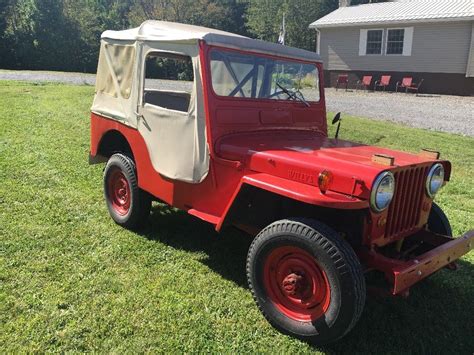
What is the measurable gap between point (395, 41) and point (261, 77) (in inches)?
779

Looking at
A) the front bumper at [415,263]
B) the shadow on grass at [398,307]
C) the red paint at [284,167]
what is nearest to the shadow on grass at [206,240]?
the shadow on grass at [398,307]

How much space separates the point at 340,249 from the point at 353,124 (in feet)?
26.5

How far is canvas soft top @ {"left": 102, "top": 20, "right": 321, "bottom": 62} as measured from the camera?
3.60 m

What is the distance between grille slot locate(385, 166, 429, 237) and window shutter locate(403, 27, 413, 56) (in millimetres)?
19677

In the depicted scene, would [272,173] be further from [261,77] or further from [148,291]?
[148,291]

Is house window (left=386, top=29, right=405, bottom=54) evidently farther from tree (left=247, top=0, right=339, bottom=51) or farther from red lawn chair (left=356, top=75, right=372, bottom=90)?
tree (left=247, top=0, right=339, bottom=51)

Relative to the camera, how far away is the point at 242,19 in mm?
43969

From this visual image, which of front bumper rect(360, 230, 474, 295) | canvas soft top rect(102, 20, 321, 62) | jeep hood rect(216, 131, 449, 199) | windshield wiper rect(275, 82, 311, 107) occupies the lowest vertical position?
front bumper rect(360, 230, 474, 295)

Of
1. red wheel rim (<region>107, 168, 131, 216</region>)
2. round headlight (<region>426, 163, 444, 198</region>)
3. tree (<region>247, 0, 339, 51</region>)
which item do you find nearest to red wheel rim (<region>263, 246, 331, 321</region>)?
round headlight (<region>426, 163, 444, 198</region>)

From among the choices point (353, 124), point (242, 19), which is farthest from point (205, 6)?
point (353, 124)

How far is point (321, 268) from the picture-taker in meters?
2.84

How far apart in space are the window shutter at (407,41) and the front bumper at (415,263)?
19.7m

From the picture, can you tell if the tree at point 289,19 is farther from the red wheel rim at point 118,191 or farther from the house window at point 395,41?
the red wheel rim at point 118,191

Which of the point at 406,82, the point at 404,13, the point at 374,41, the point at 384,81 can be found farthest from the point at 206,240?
the point at 404,13
